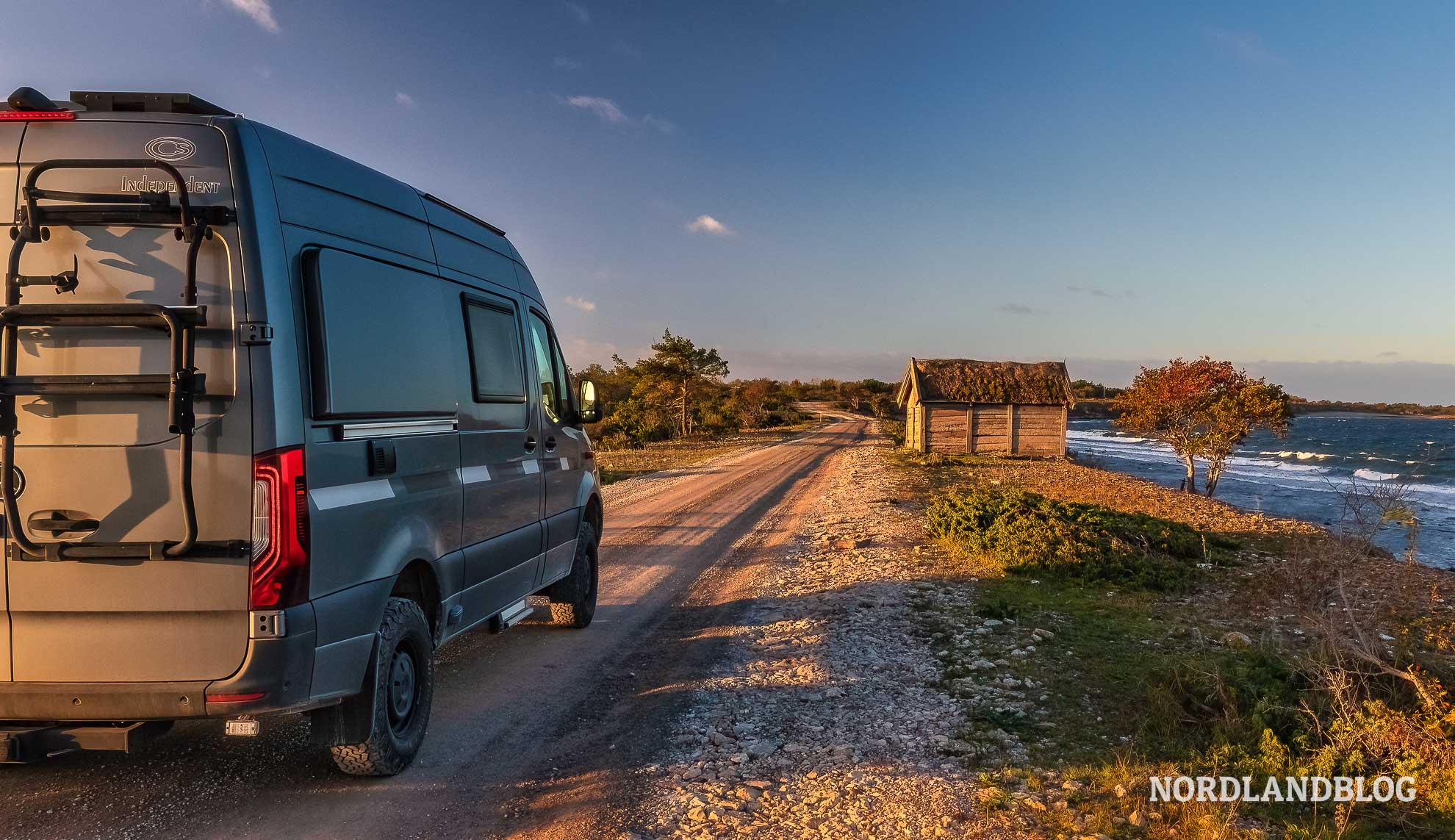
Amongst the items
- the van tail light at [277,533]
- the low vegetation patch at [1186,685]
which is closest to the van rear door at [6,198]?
the van tail light at [277,533]

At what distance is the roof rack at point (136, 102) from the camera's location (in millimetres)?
3406

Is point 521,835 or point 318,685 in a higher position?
point 318,685

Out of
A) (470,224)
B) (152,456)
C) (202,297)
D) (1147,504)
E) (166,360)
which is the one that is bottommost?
(1147,504)

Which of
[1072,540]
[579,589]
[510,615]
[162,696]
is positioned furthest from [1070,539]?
[162,696]

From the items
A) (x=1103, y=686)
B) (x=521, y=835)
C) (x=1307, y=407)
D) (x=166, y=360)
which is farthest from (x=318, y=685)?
(x=1307, y=407)

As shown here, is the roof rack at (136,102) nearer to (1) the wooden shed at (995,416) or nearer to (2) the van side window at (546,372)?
(2) the van side window at (546,372)

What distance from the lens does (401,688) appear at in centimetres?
423

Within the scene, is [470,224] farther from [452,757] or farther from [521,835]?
[521,835]

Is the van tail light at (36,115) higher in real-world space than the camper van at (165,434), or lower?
higher

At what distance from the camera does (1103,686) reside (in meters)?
5.62

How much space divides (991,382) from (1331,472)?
79.0 ft

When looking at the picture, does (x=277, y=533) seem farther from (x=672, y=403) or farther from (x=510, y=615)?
(x=672, y=403)

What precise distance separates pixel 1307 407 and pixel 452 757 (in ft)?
581

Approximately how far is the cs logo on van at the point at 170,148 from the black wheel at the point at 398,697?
2.33 m
